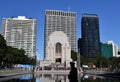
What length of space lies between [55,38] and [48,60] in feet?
42.7

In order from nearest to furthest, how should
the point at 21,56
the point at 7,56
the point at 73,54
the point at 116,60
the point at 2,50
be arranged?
the point at 2,50 → the point at 7,56 → the point at 21,56 → the point at 116,60 → the point at 73,54

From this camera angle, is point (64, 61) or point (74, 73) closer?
point (74, 73)

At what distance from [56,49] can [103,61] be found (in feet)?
104

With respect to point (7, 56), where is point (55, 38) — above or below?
above

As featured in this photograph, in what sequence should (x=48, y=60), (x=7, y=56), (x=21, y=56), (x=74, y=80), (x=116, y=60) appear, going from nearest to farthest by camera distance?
(x=74, y=80) < (x=7, y=56) < (x=21, y=56) < (x=48, y=60) < (x=116, y=60)

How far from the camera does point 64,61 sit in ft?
394

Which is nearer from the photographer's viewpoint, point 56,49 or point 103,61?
point 56,49

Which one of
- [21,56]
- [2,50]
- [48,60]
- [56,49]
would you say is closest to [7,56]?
[2,50]

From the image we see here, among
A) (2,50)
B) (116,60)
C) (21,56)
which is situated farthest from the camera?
(116,60)

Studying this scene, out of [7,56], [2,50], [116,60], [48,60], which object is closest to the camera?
[2,50]

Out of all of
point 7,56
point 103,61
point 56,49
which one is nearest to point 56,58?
point 56,49

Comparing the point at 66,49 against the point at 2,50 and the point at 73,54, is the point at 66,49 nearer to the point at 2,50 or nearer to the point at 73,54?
the point at 73,54

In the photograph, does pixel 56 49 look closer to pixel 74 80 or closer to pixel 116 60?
pixel 116 60

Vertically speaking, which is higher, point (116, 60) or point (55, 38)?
point (55, 38)
